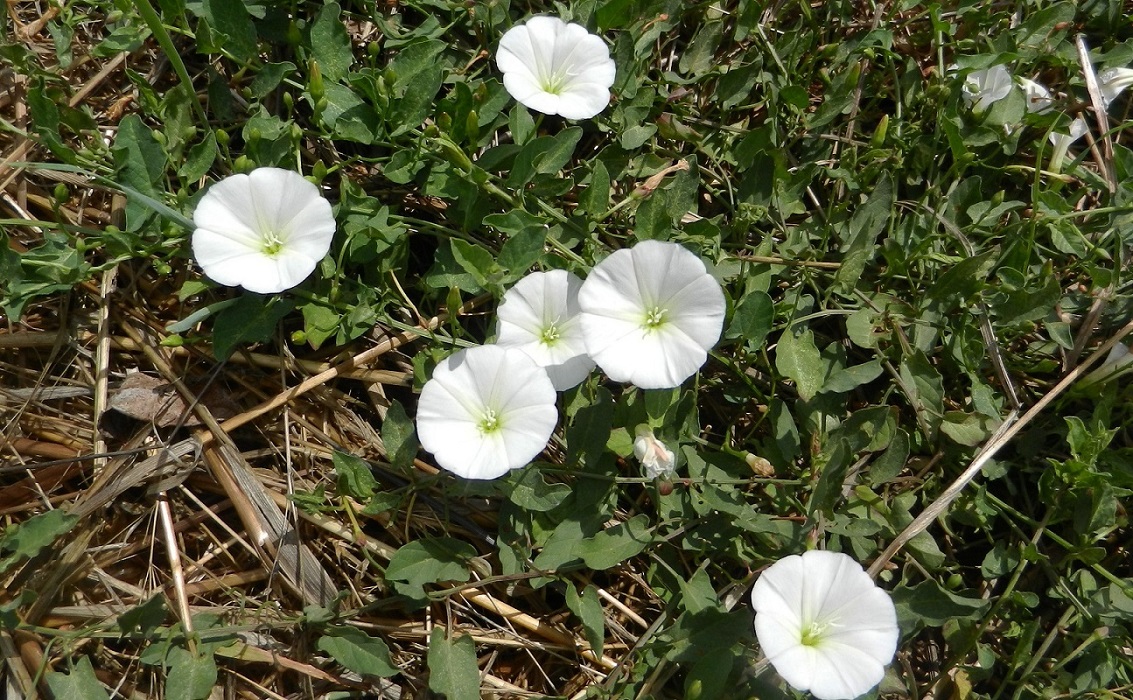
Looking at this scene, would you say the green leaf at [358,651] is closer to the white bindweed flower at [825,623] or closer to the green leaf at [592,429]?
the green leaf at [592,429]

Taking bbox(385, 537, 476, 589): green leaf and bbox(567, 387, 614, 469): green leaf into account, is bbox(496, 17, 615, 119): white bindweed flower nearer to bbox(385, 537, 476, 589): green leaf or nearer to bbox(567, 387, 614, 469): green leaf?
bbox(567, 387, 614, 469): green leaf

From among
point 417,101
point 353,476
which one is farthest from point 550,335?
point 417,101

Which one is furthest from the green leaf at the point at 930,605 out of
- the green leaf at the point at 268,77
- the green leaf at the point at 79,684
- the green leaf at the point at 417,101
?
the green leaf at the point at 268,77

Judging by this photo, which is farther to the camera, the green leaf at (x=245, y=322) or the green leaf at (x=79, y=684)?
the green leaf at (x=245, y=322)

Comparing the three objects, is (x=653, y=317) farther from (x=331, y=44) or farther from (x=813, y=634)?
(x=331, y=44)

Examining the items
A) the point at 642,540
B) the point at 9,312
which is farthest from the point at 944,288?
the point at 9,312

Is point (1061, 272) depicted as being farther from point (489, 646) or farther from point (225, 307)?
point (225, 307)
